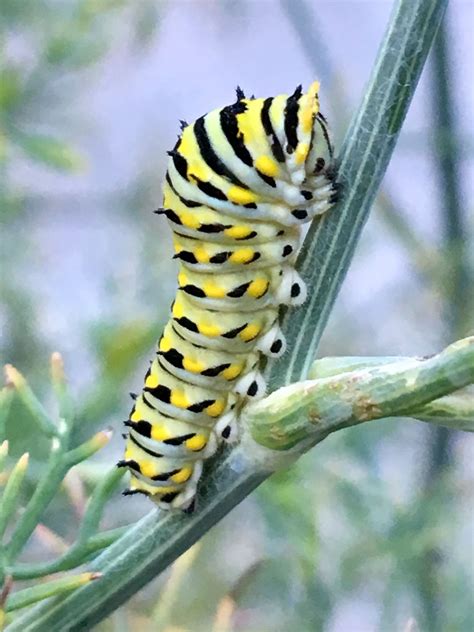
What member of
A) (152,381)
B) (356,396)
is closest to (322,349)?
(152,381)

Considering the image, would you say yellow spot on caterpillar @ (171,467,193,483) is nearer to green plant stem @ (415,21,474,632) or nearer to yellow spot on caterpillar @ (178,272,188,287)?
yellow spot on caterpillar @ (178,272,188,287)

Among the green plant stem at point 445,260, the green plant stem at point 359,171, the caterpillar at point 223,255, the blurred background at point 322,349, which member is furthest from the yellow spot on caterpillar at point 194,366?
the green plant stem at point 445,260

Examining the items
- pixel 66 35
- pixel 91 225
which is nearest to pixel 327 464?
pixel 66 35

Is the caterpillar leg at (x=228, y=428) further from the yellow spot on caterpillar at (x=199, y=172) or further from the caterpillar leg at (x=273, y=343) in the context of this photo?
the yellow spot on caterpillar at (x=199, y=172)

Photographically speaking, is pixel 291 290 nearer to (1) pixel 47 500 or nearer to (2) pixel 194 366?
(2) pixel 194 366

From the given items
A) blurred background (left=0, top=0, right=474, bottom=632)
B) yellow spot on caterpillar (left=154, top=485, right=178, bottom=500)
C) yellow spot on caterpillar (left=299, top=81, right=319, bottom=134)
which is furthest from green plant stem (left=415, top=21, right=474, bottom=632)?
yellow spot on caterpillar (left=154, top=485, right=178, bottom=500)

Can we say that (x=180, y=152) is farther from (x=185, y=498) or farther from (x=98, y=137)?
(x=98, y=137)
